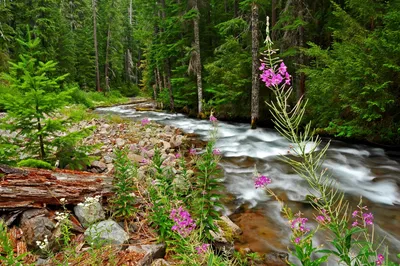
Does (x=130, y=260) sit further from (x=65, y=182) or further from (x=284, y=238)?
(x=284, y=238)

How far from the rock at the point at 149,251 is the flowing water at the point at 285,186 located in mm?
1465

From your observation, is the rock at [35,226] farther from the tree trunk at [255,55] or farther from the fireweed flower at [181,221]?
the tree trunk at [255,55]

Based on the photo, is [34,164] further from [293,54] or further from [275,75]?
[293,54]

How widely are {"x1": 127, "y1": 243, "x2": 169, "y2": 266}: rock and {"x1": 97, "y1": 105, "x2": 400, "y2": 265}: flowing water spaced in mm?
1465

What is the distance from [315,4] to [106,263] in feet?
45.6

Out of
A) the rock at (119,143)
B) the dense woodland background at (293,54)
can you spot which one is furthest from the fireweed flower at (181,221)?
the rock at (119,143)

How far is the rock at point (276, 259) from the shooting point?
359 centimetres

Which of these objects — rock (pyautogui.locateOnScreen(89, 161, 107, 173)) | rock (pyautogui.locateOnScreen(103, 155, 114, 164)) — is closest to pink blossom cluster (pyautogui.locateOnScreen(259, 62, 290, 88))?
rock (pyautogui.locateOnScreen(89, 161, 107, 173))

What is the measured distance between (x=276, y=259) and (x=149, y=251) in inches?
74.5

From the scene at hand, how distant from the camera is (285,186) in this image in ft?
20.6

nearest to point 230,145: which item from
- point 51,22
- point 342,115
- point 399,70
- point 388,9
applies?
point 342,115

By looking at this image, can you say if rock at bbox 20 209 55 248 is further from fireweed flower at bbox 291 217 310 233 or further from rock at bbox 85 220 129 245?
fireweed flower at bbox 291 217 310 233

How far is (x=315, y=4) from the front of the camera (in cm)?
1236

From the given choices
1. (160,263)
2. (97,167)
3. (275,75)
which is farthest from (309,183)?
(97,167)
